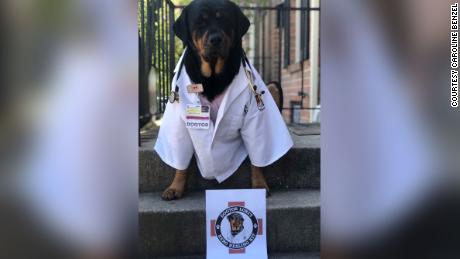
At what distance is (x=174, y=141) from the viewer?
1.89 meters

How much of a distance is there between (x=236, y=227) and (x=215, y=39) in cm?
83

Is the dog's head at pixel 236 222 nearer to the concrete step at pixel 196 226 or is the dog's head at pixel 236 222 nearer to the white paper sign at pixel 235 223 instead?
the white paper sign at pixel 235 223

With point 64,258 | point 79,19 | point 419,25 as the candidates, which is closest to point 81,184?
point 64,258

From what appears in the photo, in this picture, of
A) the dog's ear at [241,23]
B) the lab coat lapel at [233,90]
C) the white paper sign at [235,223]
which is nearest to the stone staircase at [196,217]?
the white paper sign at [235,223]

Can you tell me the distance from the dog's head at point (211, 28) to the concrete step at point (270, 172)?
0.50m

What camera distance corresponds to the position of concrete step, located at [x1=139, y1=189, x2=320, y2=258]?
5.91ft

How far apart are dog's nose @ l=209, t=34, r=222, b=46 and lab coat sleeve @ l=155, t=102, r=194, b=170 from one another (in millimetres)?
319

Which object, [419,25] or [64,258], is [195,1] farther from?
[64,258]

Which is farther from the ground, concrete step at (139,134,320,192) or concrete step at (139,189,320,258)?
concrete step at (139,134,320,192)

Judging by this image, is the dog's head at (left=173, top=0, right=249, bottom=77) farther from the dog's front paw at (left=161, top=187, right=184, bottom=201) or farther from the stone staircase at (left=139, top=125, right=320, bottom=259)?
the dog's front paw at (left=161, top=187, right=184, bottom=201)

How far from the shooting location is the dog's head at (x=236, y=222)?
166 centimetres

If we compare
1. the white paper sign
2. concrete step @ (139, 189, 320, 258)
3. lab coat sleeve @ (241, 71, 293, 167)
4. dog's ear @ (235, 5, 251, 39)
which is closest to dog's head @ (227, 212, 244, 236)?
the white paper sign

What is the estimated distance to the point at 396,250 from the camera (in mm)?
1629

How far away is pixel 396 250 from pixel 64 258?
1315mm
